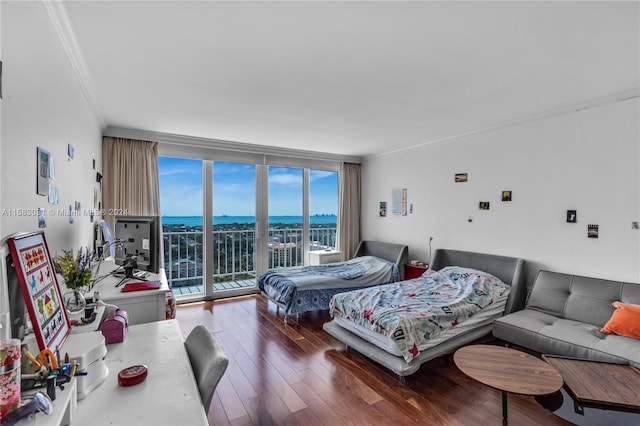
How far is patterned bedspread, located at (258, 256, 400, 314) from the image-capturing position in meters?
3.88

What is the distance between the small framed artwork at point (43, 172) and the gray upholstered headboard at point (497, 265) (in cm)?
420

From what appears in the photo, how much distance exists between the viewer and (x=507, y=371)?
2.05m

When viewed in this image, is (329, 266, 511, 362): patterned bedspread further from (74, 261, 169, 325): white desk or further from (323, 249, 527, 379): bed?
(74, 261, 169, 325): white desk

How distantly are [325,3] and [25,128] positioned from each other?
1.53 m

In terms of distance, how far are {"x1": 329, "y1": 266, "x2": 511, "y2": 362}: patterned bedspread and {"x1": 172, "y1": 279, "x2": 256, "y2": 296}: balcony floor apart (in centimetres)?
248

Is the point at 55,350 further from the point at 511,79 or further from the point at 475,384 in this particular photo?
the point at 511,79

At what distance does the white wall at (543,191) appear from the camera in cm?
292

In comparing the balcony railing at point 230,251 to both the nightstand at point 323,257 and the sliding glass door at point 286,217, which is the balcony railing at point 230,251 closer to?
the sliding glass door at point 286,217

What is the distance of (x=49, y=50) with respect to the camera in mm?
1647

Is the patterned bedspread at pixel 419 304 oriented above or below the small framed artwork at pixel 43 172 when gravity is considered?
below

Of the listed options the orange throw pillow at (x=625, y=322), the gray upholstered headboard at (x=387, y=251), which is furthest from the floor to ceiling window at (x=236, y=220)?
the orange throw pillow at (x=625, y=322)

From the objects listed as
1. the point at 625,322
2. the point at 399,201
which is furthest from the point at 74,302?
the point at 399,201

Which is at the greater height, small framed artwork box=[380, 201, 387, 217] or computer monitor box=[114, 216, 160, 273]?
small framed artwork box=[380, 201, 387, 217]

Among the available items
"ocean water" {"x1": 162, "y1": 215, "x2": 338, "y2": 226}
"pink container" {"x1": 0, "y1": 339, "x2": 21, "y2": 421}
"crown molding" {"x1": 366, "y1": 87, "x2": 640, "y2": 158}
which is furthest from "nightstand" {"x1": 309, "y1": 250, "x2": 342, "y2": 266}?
"pink container" {"x1": 0, "y1": 339, "x2": 21, "y2": 421}
